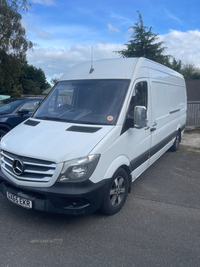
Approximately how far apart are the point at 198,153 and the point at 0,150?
20.8ft

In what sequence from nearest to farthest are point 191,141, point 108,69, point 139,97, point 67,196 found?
1. point 67,196
2. point 139,97
3. point 108,69
4. point 191,141

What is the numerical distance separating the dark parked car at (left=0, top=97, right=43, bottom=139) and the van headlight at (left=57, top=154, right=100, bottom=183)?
4419 mm

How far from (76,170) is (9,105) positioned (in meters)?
5.70

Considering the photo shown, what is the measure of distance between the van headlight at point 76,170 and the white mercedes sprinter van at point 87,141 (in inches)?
0.5

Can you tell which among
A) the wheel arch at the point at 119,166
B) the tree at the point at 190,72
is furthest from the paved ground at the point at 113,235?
the tree at the point at 190,72

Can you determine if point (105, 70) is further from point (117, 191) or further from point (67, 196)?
point (67, 196)

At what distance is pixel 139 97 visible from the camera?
14.0ft

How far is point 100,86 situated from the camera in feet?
13.6

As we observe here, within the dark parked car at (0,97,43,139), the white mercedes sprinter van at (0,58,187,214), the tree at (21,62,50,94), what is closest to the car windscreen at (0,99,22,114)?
the dark parked car at (0,97,43,139)

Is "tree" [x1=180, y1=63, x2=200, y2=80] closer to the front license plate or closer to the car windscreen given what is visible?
the car windscreen

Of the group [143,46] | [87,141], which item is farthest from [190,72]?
[87,141]

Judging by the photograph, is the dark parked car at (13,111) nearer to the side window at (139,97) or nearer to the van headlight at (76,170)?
the side window at (139,97)

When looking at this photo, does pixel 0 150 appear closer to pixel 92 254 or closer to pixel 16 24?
pixel 92 254

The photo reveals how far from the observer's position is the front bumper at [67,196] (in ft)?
9.64
